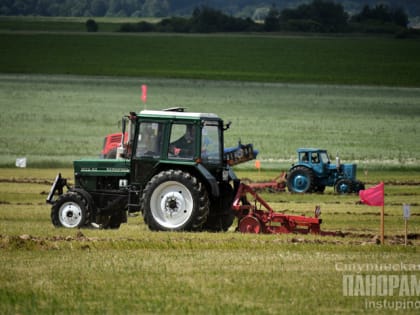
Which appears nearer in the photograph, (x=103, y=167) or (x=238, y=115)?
(x=103, y=167)

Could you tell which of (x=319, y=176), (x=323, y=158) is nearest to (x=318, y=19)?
(x=323, y=158)

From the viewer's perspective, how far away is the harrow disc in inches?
752

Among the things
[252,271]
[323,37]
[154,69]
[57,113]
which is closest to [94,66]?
[154,69]

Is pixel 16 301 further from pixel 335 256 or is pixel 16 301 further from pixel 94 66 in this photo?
pixel 94 66

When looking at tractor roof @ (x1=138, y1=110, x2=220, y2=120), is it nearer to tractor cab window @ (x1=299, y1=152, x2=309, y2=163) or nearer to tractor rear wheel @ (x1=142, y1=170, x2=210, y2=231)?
tractor rear wheel @ (x1=142, y1=170, x2=210, y2=231)

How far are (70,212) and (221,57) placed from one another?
85.7 m

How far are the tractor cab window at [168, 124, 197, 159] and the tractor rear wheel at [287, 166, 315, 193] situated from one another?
15.2m

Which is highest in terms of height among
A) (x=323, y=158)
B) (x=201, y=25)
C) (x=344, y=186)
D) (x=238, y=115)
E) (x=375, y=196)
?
(x=375, y=196)

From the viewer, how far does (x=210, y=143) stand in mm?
19297

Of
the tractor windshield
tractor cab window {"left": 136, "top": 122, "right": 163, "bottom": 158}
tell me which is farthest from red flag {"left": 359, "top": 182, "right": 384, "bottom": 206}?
the tractor windshield

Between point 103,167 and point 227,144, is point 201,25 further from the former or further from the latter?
point 103,167

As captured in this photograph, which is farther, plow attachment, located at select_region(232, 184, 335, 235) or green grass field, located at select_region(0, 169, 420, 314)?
plow attachment, located at select_region(232, 184, 335, 235)

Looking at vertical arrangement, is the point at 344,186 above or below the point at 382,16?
below

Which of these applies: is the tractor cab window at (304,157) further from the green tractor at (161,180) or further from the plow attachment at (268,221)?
the plow attachment at (268,221)
